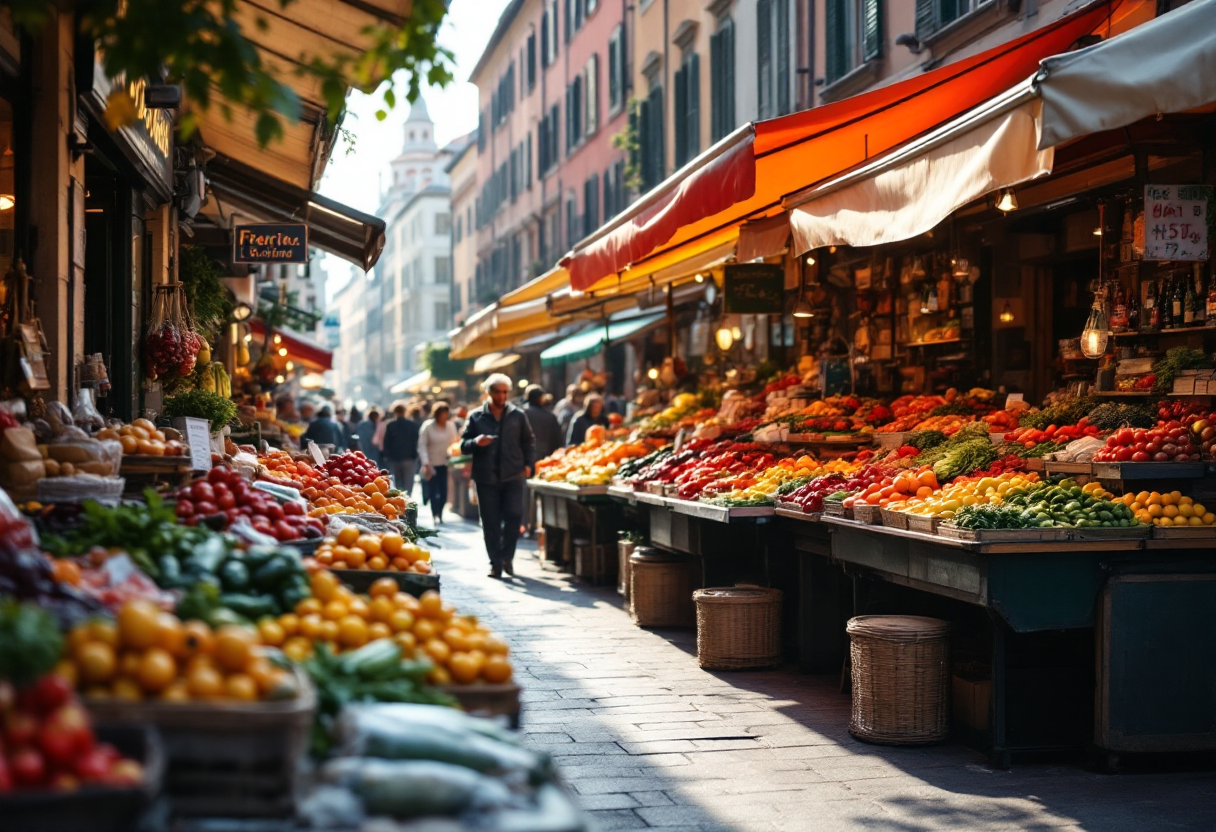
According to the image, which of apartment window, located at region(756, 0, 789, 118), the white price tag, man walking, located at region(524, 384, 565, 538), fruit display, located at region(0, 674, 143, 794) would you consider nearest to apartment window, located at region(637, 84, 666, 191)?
apartment window, located at region(756, 0, 789, 118)

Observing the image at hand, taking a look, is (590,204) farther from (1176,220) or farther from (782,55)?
(1176,220)

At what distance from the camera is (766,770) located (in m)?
6.89

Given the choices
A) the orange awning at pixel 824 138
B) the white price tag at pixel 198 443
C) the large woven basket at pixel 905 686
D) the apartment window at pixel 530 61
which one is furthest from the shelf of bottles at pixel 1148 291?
the apartment window at pixel 530 61

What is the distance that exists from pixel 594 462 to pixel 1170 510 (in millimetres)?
8571

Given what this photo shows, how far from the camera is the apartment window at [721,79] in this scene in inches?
854

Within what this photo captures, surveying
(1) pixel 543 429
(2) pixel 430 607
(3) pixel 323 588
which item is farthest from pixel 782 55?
(3) pixel 323 588

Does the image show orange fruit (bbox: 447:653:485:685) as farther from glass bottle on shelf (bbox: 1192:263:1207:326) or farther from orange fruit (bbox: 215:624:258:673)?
glass bottle on shelf (bbox: 1192:263:1207:326)

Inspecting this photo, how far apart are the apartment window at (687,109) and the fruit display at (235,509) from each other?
1817 cm

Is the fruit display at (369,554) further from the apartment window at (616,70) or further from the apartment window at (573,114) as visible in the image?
the apartment window at (573,114)

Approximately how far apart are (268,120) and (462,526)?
19224mm

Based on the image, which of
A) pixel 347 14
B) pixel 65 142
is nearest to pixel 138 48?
pixel 65 142

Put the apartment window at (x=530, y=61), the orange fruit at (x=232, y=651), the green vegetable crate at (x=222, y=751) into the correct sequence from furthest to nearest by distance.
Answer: the apartment window at (x=530, y=61) < the orange fruit at (x=232, y=651) < the green vegetable crate at (x=222, y=751)

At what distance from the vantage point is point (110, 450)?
5.71 m

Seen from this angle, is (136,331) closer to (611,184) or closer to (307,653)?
(307,653)
